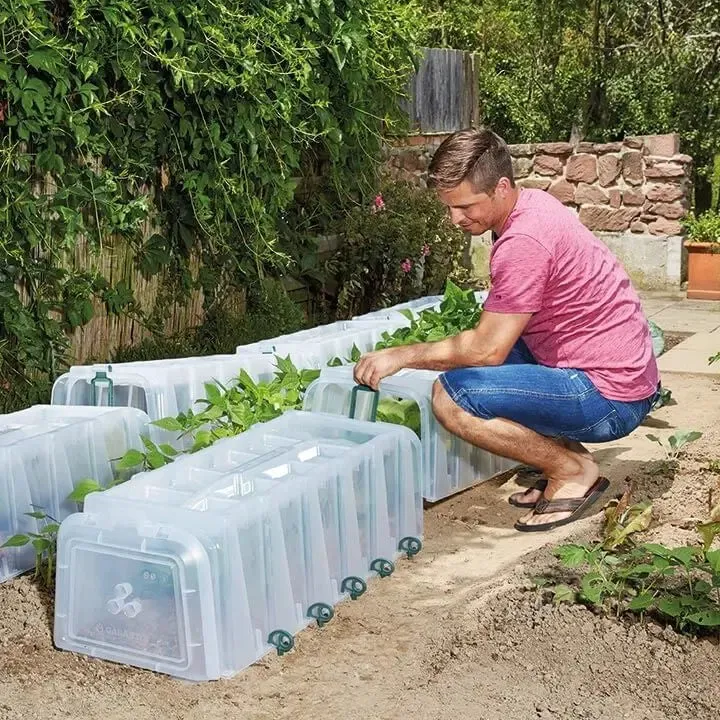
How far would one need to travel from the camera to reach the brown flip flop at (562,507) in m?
4.22

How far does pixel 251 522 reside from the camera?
313 cm

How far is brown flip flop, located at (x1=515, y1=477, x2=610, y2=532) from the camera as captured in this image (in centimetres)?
422

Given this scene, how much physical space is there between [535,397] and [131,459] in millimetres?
1368

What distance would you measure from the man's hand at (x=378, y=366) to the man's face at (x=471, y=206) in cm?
49

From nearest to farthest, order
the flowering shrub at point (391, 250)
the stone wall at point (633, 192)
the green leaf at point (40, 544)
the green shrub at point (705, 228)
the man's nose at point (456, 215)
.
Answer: the green leaf at point (40, 544), the man's nose at point (456, 215), the flowering shrub at point (391, 250), the green shrub at point (705, 228), the stone wall at point (633, 192)

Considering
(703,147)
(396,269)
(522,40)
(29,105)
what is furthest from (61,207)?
(522,40)

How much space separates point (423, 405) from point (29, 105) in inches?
78.7

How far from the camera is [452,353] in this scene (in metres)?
3.96

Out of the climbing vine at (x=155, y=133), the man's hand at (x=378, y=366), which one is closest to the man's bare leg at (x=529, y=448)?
the man's hand at (x=378, y=366)

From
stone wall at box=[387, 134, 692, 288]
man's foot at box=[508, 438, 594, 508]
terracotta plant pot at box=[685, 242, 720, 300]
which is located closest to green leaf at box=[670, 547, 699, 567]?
man's foot at box=[508, 438, 594, 508]

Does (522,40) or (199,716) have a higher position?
(522,40)

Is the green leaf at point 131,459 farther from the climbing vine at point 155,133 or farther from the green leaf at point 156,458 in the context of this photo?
the climbing vine at point 155,133

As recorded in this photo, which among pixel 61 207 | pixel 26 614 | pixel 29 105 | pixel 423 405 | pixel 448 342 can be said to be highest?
pixel 29 105

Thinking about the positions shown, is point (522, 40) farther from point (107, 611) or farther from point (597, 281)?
point (107, 611)
